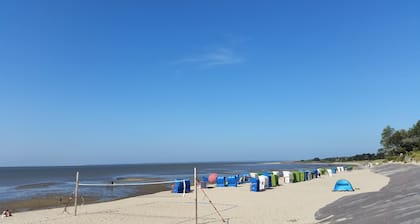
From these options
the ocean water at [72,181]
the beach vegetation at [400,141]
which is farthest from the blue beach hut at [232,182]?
the beach vegetation at [400,141]

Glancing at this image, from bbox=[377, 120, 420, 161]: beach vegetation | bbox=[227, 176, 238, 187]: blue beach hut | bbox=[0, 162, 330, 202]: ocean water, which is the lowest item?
bbox=[0, 162, 330, 202]: ocean water

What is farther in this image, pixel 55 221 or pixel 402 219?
pixel 55 221

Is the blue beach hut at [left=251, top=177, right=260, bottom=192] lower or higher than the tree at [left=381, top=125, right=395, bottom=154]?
lower

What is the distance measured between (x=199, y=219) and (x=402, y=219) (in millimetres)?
6886

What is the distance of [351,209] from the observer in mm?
14195

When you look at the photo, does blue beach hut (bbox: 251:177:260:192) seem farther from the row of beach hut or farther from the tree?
the tree

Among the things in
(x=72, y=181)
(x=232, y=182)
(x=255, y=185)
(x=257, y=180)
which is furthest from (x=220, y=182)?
(x=72, y=181)

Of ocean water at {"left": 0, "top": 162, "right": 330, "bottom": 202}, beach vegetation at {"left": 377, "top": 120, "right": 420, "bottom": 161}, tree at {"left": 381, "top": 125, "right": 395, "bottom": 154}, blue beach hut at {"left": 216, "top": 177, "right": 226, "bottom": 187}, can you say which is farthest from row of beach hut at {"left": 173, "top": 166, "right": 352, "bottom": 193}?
tree at {"left": 381, "top": 125, "right": 395, "bottom": 154}

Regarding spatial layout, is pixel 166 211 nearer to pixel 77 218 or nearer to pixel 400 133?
pixel 77 218

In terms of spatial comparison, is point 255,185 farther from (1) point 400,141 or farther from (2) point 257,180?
(1) point 400,141

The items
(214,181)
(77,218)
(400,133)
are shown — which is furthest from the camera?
(400,133)

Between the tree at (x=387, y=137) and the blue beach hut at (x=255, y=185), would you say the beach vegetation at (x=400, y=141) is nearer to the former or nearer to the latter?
the tree at (x=387, y=137)

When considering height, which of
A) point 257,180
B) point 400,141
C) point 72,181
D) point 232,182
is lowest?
point 72,181

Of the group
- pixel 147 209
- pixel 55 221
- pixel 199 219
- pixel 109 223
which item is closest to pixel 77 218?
pixel 55 221
